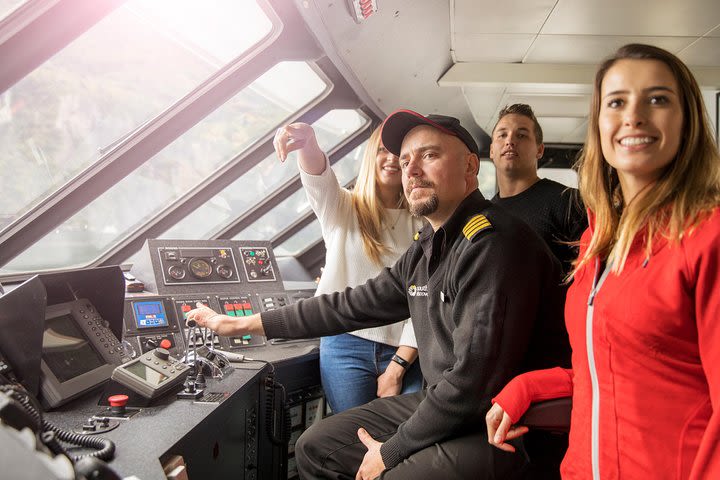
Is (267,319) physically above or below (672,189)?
below

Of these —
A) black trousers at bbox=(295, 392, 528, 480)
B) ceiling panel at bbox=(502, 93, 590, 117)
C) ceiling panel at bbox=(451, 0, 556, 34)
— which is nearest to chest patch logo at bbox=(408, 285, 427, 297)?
black trousers at bbox=(295, 392, 528, 480)

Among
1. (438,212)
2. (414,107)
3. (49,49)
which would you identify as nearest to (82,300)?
(49,49)

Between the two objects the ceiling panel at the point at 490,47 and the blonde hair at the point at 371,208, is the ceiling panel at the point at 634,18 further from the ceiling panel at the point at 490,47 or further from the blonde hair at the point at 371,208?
the blonde hair at the point at 371,208

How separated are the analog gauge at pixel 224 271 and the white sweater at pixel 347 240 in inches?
23.1

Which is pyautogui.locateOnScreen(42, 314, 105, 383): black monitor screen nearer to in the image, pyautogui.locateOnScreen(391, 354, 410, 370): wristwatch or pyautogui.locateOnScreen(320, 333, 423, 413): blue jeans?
pyautogui.locateOnScreen(320, 333, 423, 413): blue jeans

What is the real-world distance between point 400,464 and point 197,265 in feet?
4.86

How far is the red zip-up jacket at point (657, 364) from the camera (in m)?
0.89

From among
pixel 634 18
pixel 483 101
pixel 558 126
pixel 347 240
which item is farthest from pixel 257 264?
pixel 558 126

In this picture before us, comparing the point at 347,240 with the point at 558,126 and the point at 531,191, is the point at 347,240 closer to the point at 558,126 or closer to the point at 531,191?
the point at 531,191

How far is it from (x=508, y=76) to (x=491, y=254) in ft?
10.4

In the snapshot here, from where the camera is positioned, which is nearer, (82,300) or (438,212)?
(82,300)

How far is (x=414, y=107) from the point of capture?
4.47 m

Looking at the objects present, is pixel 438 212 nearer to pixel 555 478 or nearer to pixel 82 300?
pixel 555 478

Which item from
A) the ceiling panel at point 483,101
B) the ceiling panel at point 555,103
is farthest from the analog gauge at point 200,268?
the ceiling panel at point 555,103
